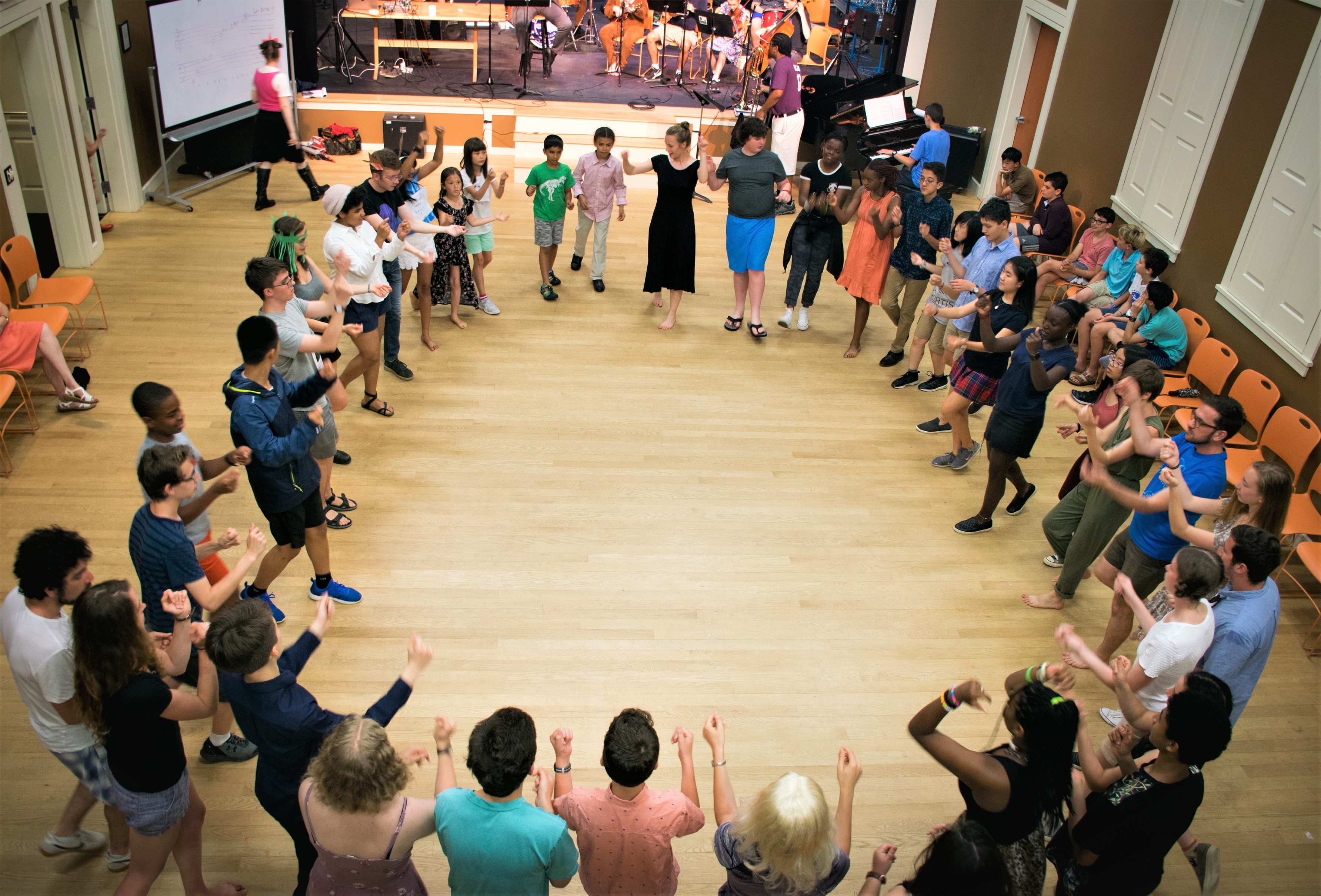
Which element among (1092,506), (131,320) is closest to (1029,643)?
Answer: (1092,506)

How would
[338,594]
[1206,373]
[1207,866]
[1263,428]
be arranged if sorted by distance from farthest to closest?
1. [1206,373]
2. [1263,428]
3. [338,594]
4. [1207,866]

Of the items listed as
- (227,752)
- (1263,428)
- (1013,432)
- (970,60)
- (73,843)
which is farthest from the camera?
(970,60)

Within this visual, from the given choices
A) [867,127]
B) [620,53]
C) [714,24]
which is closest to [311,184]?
[867,127]

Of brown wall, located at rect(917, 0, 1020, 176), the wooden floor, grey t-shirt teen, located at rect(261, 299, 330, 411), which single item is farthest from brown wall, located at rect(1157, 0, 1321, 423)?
grey t-shirt teen, located at rect(261, 299, 330, 411)

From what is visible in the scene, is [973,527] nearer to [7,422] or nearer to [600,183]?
[600,183]

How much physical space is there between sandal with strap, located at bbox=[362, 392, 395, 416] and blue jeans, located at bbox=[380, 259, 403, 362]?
46 cm

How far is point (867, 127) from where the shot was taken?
10.4m

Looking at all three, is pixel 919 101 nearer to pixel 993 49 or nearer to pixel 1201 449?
pixel 993 49

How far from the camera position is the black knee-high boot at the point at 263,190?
8781 millimetres

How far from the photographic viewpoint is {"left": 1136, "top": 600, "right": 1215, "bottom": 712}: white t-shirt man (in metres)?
3.25

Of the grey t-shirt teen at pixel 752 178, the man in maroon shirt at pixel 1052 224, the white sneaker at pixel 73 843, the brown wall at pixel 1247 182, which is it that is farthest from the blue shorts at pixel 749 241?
the white sneaker at pixel 73 843

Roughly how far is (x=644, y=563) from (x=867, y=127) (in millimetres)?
7387

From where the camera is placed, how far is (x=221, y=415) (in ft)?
18.9

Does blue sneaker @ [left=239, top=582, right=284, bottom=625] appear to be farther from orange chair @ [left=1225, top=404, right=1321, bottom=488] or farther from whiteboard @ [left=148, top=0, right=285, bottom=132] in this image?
whiteboard @ [left=148, top=0, right=285, bottom=132]
